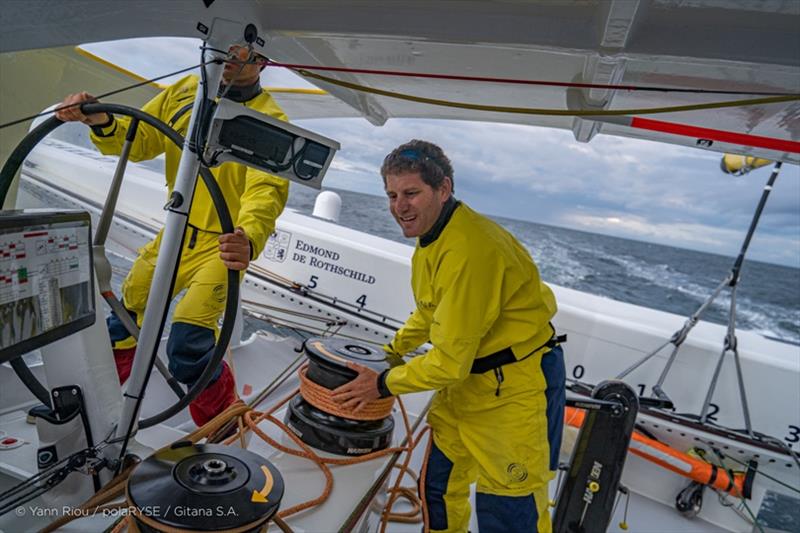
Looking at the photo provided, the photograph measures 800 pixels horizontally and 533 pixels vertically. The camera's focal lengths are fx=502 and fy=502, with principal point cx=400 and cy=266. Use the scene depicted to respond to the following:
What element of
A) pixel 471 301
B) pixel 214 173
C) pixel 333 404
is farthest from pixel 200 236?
pixel 471 301

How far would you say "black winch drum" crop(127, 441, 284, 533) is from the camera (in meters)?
0.92

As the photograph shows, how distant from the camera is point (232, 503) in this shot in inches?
38.1

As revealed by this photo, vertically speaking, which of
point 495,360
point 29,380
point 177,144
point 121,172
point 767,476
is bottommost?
point 767,476

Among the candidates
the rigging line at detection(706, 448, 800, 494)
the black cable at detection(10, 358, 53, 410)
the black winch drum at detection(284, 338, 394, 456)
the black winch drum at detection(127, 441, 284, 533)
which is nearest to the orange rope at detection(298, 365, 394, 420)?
the black winch drum at detection(284, 338, 394, 456)

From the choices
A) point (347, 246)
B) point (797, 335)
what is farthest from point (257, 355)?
point (797, 335)

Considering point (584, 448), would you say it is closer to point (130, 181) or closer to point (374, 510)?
point (374, 510)

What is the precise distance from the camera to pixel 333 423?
5.16 ft

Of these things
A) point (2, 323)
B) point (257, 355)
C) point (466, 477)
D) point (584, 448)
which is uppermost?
point (2, 323)

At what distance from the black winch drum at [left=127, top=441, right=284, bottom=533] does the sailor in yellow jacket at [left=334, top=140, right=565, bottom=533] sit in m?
0.51

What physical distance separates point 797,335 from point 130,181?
41.2 ft

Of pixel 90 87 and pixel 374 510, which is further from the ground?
pixel 90 87

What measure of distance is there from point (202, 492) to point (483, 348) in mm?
953

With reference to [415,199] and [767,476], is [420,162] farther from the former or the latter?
→ [767,476]

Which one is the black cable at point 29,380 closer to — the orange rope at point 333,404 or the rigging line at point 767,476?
the orange rope at point 333,404
